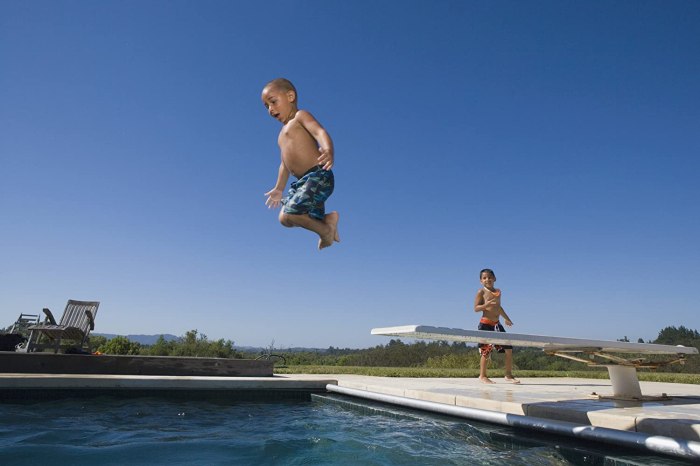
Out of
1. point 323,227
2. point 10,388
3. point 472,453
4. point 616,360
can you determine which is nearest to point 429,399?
point 472,453

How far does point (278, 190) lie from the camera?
347cm

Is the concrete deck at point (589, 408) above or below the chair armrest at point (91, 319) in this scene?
below

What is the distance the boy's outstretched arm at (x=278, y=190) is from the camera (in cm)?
340

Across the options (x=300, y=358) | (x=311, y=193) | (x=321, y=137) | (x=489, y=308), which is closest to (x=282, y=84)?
(x=321, y=137)

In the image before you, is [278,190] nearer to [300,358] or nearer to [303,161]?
[303,161]

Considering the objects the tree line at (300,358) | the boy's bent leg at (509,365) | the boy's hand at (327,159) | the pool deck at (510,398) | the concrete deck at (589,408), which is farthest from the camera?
the tree line at (300,358)

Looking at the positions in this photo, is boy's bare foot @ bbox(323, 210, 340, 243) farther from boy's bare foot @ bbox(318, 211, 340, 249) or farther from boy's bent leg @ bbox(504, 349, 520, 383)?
boy's bent leg @ bbox(504, 349, 520, 383)

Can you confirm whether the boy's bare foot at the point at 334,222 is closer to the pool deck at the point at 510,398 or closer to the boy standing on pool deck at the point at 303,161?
the boy standing on pool deck at the point at 303,161

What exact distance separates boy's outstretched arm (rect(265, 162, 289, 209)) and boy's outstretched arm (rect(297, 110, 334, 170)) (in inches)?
20.0

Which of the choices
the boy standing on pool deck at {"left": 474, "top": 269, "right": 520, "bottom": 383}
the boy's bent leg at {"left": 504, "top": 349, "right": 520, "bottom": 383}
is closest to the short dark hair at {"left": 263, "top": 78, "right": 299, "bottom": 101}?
the boy standing on pool deck at {"left": 474, "top": 269, "right": 520, "bottom": 383}

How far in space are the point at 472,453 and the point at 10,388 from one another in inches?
240

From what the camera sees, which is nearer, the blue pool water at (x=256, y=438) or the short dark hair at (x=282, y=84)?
the short dark hair at (x=282, y=84)

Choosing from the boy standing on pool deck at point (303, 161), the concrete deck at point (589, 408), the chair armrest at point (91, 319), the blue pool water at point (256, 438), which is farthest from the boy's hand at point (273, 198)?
the chair armrest at point (91, 319)

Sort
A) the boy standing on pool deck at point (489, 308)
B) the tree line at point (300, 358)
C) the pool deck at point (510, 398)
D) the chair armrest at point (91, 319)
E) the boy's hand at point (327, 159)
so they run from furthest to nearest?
the tree line at point (300, 358)
the chair armrest at point (91, 319)
the boy standing on pool deck at point (489, 308)
the pool deck at point (510, 398)
the boy's hand at point (327, 159)
